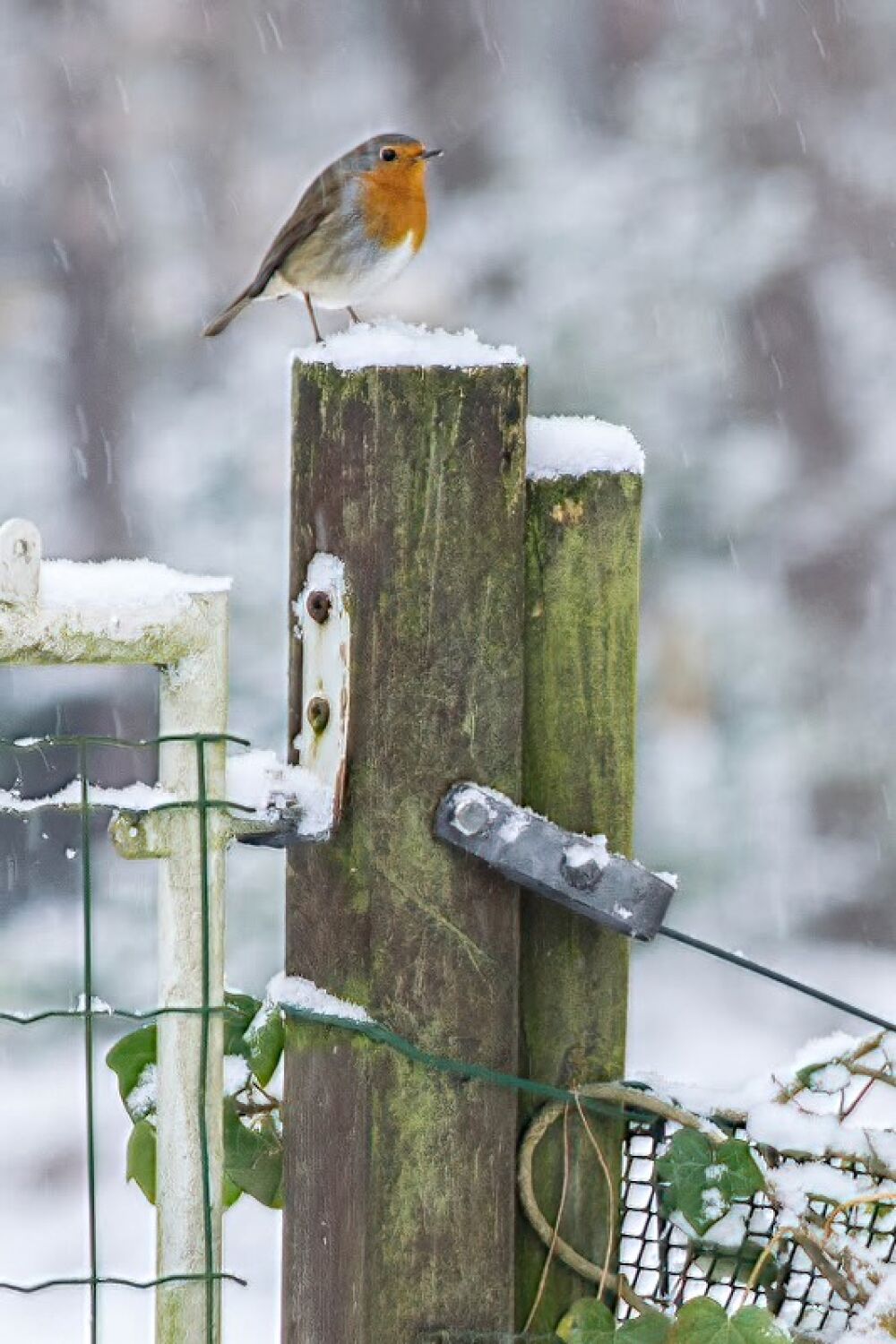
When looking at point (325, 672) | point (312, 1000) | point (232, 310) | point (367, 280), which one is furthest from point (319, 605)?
point (232, 310)

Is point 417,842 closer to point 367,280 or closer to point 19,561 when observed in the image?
point 19,561

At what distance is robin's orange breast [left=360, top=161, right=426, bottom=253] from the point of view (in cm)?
192

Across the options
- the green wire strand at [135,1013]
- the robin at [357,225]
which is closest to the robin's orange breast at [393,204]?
the robin at [357,225]

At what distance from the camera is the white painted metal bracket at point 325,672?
124cm

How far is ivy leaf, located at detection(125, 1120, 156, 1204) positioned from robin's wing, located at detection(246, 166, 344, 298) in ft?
3.08

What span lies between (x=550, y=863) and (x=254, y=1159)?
406 mm

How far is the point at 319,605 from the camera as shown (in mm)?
1257

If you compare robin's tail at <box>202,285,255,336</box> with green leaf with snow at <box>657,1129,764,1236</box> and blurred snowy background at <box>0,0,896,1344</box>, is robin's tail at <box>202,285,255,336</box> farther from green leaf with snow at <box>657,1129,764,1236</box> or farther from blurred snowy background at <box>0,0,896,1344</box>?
blurred snowy background at <box>0,0,896,1344</box>

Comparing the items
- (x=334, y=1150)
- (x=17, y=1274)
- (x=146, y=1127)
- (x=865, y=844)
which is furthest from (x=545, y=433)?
(x=865, y=844)

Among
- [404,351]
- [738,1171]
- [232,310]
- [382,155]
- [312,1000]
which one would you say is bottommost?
[738,1171]

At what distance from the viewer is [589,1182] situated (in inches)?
51.3

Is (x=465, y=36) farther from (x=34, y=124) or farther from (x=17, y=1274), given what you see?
(x=17, y=1274)

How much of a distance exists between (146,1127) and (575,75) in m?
5.17

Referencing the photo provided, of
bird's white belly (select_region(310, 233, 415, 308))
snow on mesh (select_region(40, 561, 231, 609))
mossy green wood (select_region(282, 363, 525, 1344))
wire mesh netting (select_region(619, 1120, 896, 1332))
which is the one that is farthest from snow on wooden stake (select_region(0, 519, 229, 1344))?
bird's white belly (select_region(310, 233, 415, 308))
